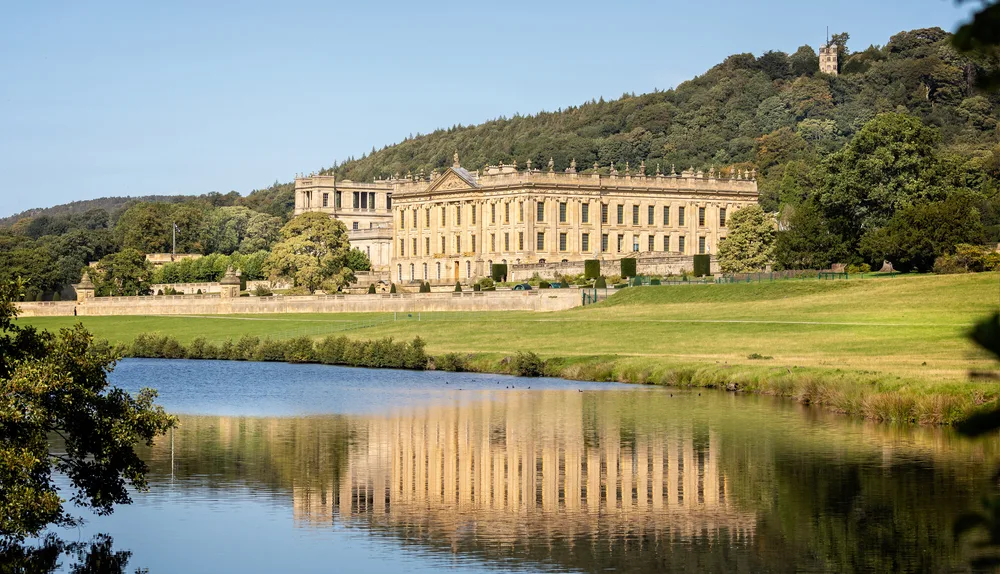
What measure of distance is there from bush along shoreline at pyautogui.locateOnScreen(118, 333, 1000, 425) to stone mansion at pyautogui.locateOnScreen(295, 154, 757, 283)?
52.7 m

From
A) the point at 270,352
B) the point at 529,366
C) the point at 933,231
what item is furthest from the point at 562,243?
the point at 529,366

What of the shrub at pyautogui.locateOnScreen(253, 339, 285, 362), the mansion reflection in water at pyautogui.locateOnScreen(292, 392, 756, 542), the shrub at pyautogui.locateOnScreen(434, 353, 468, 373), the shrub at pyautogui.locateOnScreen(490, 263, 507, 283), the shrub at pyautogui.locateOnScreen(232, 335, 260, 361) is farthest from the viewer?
the shrub at pyautogui.locateOnScreen(490, 263, 507, 283)

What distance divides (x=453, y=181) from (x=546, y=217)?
11.6m

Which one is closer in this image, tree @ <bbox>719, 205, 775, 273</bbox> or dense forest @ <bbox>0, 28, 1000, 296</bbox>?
dense forest @ <bbox>0, 28, 1000, 296</bbox>

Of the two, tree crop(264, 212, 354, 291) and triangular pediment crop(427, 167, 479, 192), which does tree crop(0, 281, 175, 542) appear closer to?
tree crop(264, 212, 354, 291)

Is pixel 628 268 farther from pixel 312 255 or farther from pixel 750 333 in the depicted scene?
pixel 750 333

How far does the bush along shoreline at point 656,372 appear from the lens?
38344 millimetres

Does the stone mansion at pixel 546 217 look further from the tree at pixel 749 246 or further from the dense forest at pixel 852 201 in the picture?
the tree at pixel 749 246

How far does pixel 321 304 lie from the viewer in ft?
344

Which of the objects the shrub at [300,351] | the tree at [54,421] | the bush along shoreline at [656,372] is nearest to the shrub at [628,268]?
the bush along shoreline at [656,372]

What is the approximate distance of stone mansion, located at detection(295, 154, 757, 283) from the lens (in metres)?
135

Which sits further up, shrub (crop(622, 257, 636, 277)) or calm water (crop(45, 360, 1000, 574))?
shrub (crop(622, 257, 636, 277))

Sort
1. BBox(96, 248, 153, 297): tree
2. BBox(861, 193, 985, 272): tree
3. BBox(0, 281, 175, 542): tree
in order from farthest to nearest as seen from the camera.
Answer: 1. BBox(96, 248, 153, 297): tree
2. BBox(861, 193, 985, 272): tree
3. BBox(0, 281, 175, 542): tree

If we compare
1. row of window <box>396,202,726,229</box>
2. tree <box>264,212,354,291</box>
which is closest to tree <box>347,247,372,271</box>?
row of window <box>396,202,726,229</box>
